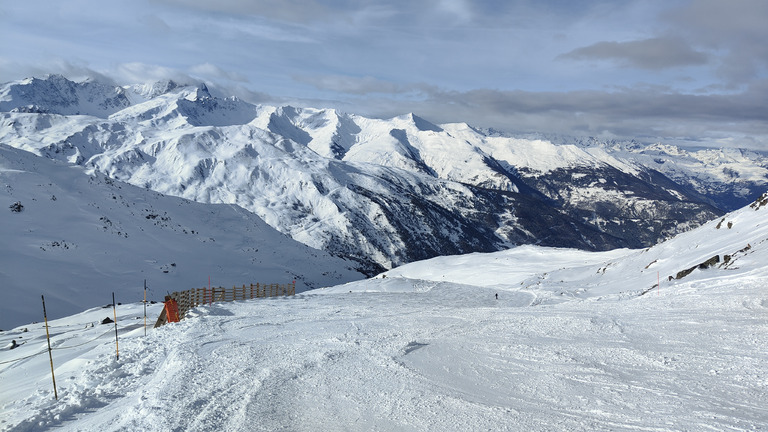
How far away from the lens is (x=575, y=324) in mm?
18984

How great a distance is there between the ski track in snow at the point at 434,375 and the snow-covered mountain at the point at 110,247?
24146mm

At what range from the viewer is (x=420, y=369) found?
44.8 ft

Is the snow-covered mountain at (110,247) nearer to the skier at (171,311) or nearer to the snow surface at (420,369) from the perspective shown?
the snow surface at (420,369)

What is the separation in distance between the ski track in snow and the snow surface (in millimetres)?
59

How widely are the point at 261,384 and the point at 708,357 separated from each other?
12.3 meters

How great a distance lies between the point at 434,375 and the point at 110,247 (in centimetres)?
4902

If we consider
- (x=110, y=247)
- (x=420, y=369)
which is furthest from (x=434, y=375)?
(x=110, y=247)

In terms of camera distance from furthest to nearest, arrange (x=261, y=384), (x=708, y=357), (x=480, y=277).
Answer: (x=480, y=277) → (x=708, y=357) → (x=261, y=384)

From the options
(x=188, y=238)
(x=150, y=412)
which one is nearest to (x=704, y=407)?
(x=150, y=412)

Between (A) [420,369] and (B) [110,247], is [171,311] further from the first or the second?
(B) [110,247]

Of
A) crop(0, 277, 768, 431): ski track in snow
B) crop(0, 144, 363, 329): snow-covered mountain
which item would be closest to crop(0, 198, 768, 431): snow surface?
crop(0, 277, 768, 431): ski track in snow

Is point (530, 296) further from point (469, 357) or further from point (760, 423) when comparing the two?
point (760, 423)

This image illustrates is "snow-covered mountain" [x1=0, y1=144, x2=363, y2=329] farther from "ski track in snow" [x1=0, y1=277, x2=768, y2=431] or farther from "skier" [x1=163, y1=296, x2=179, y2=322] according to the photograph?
"ski track in snow" [x1=0, y1=277, x2=768, y2=431]

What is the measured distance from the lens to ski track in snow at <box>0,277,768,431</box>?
9.86 meters
